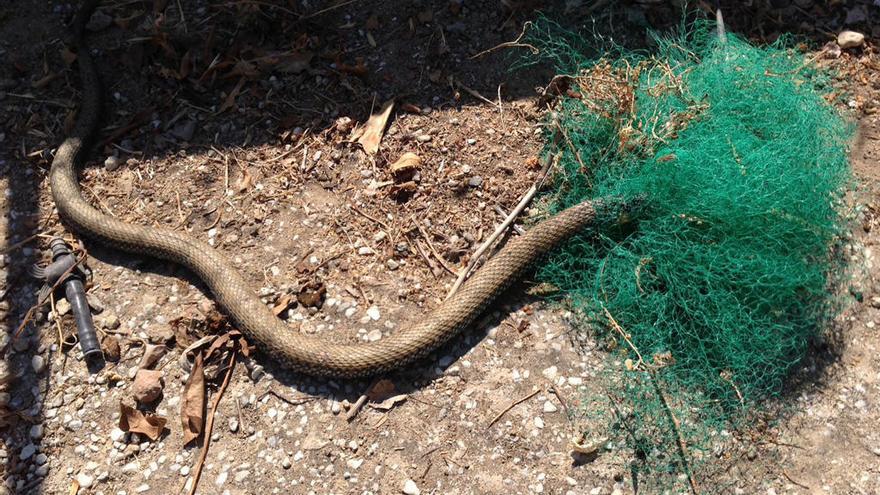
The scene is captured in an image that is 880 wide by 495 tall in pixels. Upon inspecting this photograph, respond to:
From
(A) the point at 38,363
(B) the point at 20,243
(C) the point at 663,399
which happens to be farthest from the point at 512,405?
(B) the point at 20,243

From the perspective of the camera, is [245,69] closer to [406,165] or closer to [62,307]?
[406,165]

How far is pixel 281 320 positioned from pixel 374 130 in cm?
182

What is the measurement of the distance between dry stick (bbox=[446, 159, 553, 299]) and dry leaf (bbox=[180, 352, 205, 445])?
186 cm

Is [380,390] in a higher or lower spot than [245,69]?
lower

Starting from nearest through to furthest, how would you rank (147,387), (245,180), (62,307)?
(147,387)
(62,307)
(245,180)

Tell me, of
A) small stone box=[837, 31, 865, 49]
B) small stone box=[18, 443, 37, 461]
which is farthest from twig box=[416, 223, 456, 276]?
small stone box=[837, 31, 865, 49]

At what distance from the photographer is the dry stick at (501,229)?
192 inches

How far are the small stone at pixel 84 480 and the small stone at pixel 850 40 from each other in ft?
22.9

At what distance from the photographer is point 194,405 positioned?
4.46m

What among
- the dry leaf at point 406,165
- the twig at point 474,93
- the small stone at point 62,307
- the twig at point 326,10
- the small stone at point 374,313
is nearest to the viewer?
the small stone at point 374,313

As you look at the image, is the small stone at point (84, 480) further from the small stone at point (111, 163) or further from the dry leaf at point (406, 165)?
the dry leaf at point (406, 165)

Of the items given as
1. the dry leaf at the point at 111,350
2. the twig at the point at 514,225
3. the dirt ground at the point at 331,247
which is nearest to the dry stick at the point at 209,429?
the dirt ground at the point at 331,247

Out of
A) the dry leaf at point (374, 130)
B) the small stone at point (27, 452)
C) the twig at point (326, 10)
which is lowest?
the small stone at point (27, 452)

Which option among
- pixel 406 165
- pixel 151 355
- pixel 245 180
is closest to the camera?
pixel 151 355
